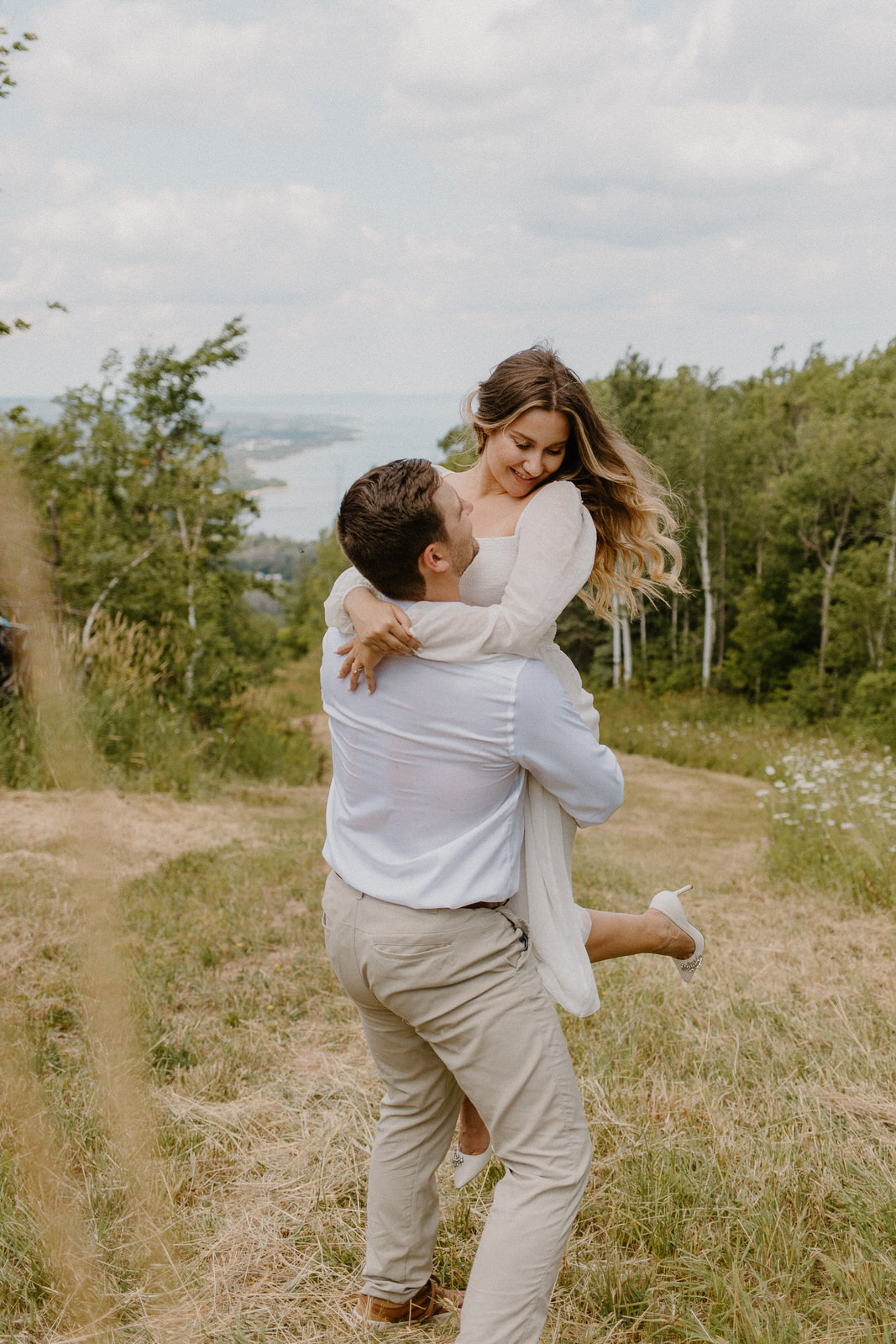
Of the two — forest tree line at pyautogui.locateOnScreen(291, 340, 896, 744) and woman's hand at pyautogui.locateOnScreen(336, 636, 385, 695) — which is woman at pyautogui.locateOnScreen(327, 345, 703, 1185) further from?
forest tree line at pyautogui.locateOnScreen(291, 340, 896, 744)

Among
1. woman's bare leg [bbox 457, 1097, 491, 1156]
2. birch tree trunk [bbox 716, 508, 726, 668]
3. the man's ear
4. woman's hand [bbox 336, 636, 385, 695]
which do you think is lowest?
birch tree trunk [bbox 716, 508, 726, 668]

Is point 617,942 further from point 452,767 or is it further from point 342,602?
point 342,602

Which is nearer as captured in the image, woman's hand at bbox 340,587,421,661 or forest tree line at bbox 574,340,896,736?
woman's hand at bbox 340,587,421,661

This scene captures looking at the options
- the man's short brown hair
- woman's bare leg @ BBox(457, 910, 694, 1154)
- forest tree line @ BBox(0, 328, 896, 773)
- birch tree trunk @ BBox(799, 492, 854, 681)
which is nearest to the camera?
the man's short brown hair

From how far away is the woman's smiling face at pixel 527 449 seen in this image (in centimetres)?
227

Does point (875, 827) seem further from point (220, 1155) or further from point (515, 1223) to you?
point (515, 1223)

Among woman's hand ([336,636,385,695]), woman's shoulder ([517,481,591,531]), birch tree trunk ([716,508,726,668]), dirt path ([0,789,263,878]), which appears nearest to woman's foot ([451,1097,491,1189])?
woman's hand ([336,636,385,695])

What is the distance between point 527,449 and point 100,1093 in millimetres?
2289

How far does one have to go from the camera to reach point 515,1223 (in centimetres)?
167

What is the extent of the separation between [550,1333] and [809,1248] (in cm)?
62

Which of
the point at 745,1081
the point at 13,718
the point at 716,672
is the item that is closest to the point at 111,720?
the point at 13,718

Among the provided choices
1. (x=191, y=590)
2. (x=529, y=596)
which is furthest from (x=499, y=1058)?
(x=191, y=590)

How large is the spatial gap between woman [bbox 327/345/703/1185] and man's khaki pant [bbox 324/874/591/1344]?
15cm

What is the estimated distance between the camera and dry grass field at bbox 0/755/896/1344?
212cm
